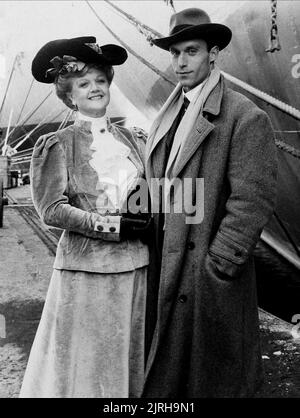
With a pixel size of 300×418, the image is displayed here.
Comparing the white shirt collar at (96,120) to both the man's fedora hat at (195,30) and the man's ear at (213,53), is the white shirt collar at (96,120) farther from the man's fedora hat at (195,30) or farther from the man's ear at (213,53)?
the man's ear at (213,53)

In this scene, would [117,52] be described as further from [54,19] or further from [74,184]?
[54,19]

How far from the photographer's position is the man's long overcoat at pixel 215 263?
1546 millimetres

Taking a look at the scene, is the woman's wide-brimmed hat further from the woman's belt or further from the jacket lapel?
the woman's belt

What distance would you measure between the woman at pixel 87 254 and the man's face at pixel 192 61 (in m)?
0.26

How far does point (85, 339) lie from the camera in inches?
65.2

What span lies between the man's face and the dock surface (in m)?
1.48

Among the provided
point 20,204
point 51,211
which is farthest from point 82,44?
point 20,204

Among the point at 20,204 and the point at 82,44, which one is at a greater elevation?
the point at 82,44

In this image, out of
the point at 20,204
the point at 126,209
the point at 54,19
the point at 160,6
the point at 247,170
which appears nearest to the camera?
the point at 247,170

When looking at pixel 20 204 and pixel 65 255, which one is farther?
pixel 20 204

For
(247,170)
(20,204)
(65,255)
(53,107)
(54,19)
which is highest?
(54,19)

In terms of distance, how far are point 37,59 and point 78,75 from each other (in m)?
0.22

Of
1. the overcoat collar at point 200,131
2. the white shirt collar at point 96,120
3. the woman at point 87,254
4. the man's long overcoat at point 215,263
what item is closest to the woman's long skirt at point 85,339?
the woman at point 87,254

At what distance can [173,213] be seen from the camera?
166cm
